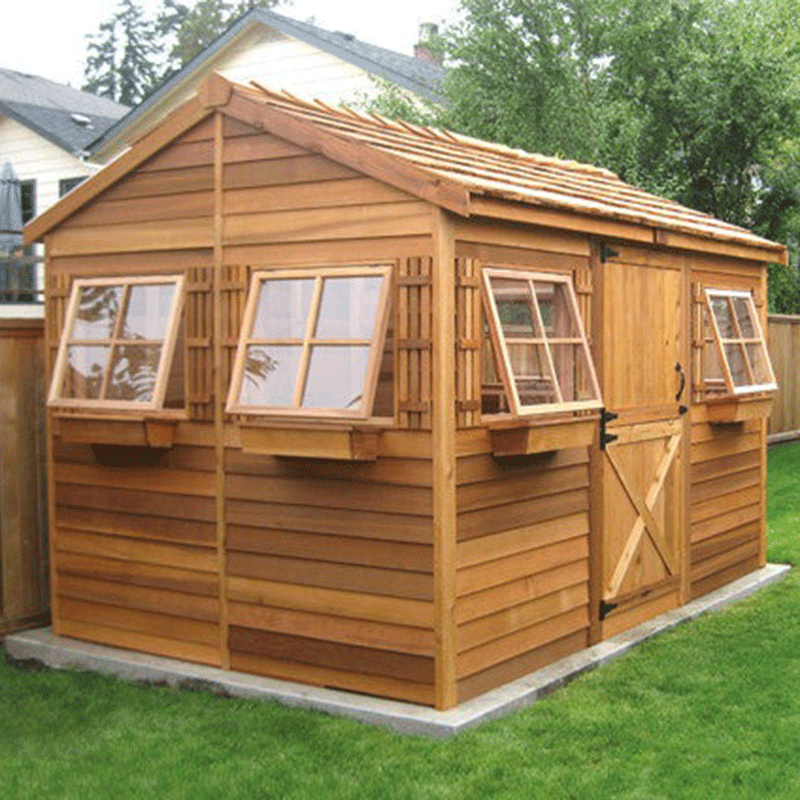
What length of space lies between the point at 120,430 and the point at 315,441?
1303 mm

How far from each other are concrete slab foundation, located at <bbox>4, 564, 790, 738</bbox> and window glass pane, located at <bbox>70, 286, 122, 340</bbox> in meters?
1.71

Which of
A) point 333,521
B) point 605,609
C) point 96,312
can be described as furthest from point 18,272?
point 605,609

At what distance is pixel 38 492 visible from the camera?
746cm

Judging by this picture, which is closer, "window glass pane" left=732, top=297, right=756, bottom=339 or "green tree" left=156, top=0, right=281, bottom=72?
"window glass pane" left=732, top=297, right=756, bottom=339

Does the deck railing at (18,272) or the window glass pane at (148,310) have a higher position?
the deck railing at (18,272)

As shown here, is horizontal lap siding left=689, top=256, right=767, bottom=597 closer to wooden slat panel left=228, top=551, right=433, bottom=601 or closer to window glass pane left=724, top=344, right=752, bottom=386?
window glass pane left=724, top=344, right=752, bottom=386

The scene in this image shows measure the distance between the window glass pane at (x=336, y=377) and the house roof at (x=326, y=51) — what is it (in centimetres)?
1190

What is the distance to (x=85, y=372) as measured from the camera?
A: 6797 millimetres

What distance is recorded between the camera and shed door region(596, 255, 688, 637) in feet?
23.8

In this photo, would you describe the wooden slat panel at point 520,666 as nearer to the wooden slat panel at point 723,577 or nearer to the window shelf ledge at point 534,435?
the window shelf ledge at point 534,435

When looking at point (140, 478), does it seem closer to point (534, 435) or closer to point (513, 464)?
point (513, 464)

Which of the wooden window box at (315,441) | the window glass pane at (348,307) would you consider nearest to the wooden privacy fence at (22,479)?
the wooden window box at (315,441)

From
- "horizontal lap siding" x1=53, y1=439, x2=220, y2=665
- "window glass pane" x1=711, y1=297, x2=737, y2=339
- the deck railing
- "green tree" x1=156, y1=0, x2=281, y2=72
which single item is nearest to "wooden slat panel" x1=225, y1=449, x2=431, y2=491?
"horizontal lap siding" x1=53, y1=439, x2=220, y2=665

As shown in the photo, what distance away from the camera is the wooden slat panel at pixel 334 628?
19.2 ft
